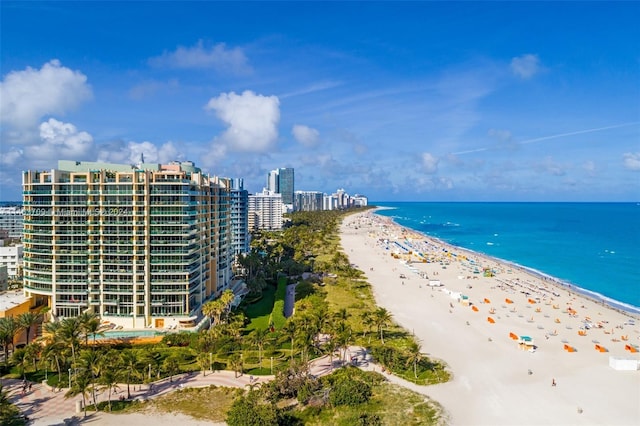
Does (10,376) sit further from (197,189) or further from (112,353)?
(197,189)

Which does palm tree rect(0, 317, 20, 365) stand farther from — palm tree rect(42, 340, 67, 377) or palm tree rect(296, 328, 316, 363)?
palm tree rect(296, 328, 316, 363)

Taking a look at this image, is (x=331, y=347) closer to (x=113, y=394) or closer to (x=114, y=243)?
(x=113, y=394)

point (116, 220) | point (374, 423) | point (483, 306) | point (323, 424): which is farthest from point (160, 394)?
point (483, 306)

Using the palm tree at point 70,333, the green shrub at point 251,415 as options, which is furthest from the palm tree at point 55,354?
the green shrub at point 251,415

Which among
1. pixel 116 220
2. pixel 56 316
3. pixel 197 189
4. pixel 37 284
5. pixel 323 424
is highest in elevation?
pixel 197 189

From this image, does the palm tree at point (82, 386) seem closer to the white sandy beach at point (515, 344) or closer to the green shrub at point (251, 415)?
the green shrub at point (251, 415)

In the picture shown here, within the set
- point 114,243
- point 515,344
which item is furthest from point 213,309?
point 515,344
